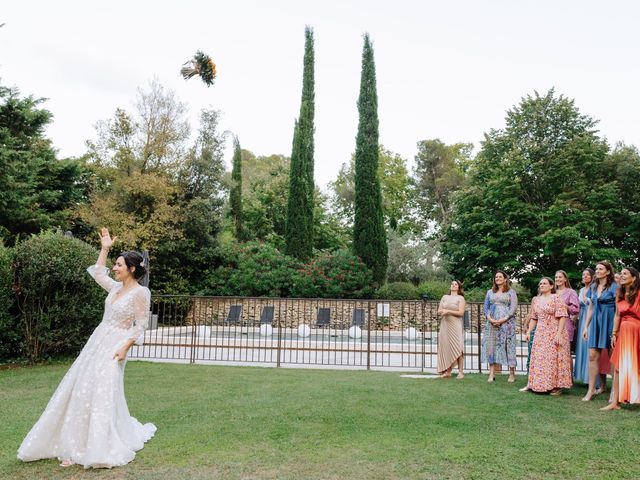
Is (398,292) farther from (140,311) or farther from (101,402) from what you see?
(101,402)

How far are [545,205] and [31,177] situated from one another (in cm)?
2396

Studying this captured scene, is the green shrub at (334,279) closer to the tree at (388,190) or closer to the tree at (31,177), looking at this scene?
the tree at (31,177)

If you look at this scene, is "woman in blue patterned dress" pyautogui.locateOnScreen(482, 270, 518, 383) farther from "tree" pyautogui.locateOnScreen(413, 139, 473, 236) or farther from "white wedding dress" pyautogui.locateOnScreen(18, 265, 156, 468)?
"tree" pyautogui.locateOnScreen(413, 139, 473, 236)

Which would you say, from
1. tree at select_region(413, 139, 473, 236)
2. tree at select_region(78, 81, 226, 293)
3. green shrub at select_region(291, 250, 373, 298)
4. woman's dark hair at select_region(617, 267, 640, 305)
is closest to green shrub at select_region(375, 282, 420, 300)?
green shrub at select_region(291, 250, 373, 298)

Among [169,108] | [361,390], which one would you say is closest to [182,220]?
[169,108]

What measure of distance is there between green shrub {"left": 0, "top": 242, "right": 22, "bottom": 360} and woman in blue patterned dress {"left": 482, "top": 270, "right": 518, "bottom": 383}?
9960mm

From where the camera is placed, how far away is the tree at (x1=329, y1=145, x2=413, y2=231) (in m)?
40.9

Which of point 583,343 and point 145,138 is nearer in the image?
point 583,343

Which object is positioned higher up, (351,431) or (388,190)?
(388,190)

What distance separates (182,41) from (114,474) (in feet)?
25.3

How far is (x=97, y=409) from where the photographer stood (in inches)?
161

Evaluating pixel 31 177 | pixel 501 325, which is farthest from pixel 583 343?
pixel 31 177

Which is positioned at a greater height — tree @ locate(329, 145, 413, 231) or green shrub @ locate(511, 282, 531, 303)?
tree @ locate(329, 145, 413, 231)

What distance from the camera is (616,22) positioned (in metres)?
11.9
